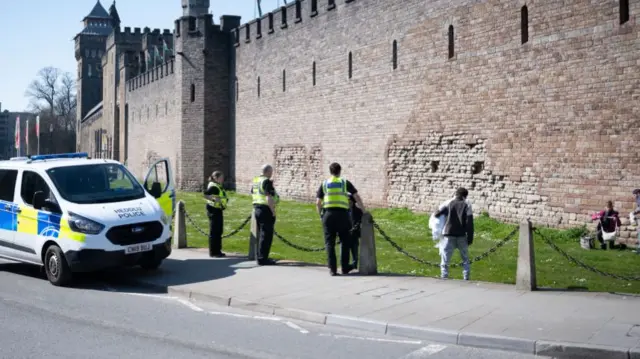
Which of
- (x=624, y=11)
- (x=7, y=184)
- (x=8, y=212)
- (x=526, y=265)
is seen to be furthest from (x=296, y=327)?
(x=624, y=11)

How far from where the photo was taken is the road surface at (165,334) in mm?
7000

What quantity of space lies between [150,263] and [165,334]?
3981 millimetres

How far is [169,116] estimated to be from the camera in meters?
44.0

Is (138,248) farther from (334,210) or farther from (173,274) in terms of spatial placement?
(334,210)

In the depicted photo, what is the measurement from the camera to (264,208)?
39.8ft

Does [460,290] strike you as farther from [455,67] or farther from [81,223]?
[455,67]

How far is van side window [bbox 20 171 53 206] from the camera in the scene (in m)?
11.6

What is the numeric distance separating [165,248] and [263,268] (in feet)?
4.87

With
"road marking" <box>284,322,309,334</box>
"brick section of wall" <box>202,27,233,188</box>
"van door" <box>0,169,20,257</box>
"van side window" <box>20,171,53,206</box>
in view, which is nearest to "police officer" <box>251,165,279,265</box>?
"van side window" <box>20,171,53,206</box>

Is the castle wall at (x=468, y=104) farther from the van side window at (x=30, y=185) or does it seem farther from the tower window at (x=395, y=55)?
the van side window at (x=30, y=185)

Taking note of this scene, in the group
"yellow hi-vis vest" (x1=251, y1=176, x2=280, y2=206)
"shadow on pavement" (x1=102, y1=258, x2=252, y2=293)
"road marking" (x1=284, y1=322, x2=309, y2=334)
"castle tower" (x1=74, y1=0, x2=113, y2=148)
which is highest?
"castle tower" (x1=74, y1=0, x2=113, y2=148)

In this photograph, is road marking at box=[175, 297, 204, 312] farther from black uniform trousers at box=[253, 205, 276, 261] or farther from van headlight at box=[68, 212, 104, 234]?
black uniform trousers at box=[253, 205, 276, 261]

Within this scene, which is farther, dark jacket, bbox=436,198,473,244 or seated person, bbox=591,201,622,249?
seated person, bbox=591,201,622,249

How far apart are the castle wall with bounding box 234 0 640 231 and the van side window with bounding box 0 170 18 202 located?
1113 centimetres
